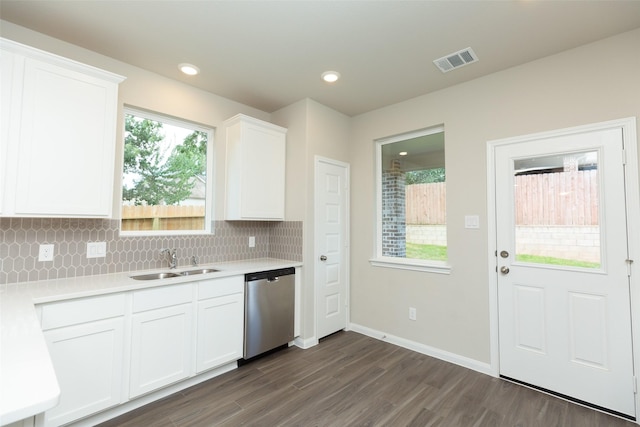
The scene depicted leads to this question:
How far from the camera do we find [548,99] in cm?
257

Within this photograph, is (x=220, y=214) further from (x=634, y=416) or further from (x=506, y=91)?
(x=634, y=416)

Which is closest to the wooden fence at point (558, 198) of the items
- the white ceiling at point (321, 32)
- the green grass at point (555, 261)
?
the green grass at point (555, 261)

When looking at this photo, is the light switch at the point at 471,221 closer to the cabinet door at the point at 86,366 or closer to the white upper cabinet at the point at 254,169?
the white upper cabinet at the point at 254,169

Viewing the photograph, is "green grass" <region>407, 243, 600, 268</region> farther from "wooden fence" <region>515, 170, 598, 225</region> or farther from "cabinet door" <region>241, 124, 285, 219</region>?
"cabinet door" <region>241, 124, 285, 219</region>

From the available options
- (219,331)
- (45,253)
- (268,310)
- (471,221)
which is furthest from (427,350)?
(45,253)

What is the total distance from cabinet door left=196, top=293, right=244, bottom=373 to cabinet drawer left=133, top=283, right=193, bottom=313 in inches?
6.4

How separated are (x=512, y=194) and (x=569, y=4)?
4.63ft

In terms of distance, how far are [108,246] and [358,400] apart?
2.44 meters

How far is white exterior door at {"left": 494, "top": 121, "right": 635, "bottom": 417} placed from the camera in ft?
7.36

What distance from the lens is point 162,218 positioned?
9.96 ft

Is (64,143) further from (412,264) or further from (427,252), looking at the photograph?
(427,252)

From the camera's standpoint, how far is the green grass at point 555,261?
7.77 ft

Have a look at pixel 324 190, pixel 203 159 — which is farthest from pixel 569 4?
pixel 203 159

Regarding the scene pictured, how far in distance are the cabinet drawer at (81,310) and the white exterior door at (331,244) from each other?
198 cm
